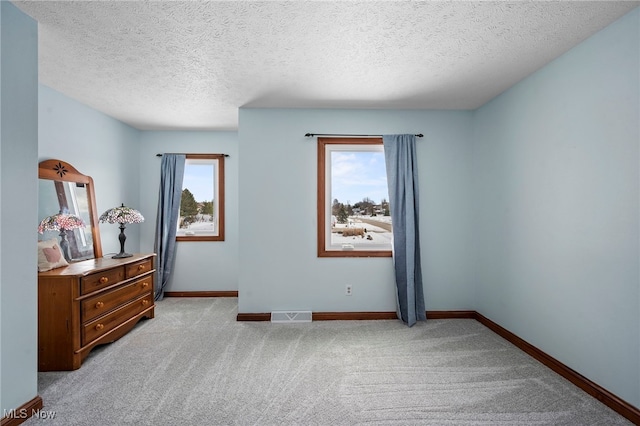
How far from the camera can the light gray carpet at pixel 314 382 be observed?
1863 millimetres

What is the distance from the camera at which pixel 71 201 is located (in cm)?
317

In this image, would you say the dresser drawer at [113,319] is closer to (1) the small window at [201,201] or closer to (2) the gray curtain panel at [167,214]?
(2) the gray curtain panel at [167,214]

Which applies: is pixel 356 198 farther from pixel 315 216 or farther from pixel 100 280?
pixel 100 280

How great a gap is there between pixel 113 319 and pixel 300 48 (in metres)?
3.07

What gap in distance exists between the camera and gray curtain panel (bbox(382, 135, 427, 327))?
3.46 meters

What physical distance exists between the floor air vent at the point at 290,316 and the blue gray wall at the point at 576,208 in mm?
2143

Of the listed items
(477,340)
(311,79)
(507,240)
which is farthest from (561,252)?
(311,79)

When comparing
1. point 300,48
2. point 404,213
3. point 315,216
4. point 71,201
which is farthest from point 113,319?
point 404,213

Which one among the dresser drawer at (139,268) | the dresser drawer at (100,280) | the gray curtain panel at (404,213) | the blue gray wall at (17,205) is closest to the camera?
the blue gray wall at (17,205)

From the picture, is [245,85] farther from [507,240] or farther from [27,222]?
[507,240]

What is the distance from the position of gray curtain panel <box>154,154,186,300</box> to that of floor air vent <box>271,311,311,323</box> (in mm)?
1990

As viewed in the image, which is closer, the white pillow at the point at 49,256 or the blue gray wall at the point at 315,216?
the white pillow at the point at 49,256

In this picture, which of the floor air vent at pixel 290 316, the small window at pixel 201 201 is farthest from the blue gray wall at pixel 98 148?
the floor air vent at pixel 290 316

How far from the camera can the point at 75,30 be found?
1994 mm
